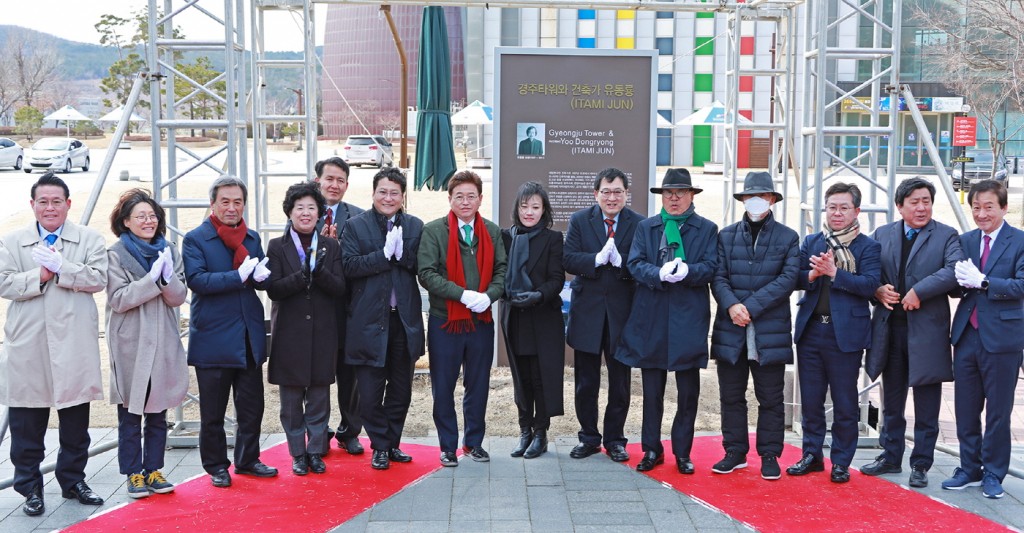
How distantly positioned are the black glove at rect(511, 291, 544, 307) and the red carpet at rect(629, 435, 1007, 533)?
1232 millimetres

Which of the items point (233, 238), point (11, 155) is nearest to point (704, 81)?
point (11, 155)

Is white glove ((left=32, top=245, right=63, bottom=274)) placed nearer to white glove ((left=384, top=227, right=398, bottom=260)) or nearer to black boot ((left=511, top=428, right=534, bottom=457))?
white glove ((left=384, top=227, right=398, bottom=260))

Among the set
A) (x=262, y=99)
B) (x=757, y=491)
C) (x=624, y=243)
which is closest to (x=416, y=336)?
(x=624, y=243)

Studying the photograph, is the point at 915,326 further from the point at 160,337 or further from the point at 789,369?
the point at 160,337

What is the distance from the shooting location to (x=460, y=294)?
5.88 meters

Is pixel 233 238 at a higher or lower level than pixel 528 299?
higher

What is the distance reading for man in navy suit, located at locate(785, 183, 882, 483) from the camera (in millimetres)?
5742

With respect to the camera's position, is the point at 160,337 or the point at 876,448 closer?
the point at 160,337

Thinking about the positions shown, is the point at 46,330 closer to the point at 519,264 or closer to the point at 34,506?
the point at 34,506

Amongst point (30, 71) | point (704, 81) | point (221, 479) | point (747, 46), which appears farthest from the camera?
point (30, 71)

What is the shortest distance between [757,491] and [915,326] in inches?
53.4

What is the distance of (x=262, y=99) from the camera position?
11.0 m

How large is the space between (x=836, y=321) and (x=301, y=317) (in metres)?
3.18

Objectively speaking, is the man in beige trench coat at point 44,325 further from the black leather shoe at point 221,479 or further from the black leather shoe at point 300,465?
the black leather shoe at point 300,465
